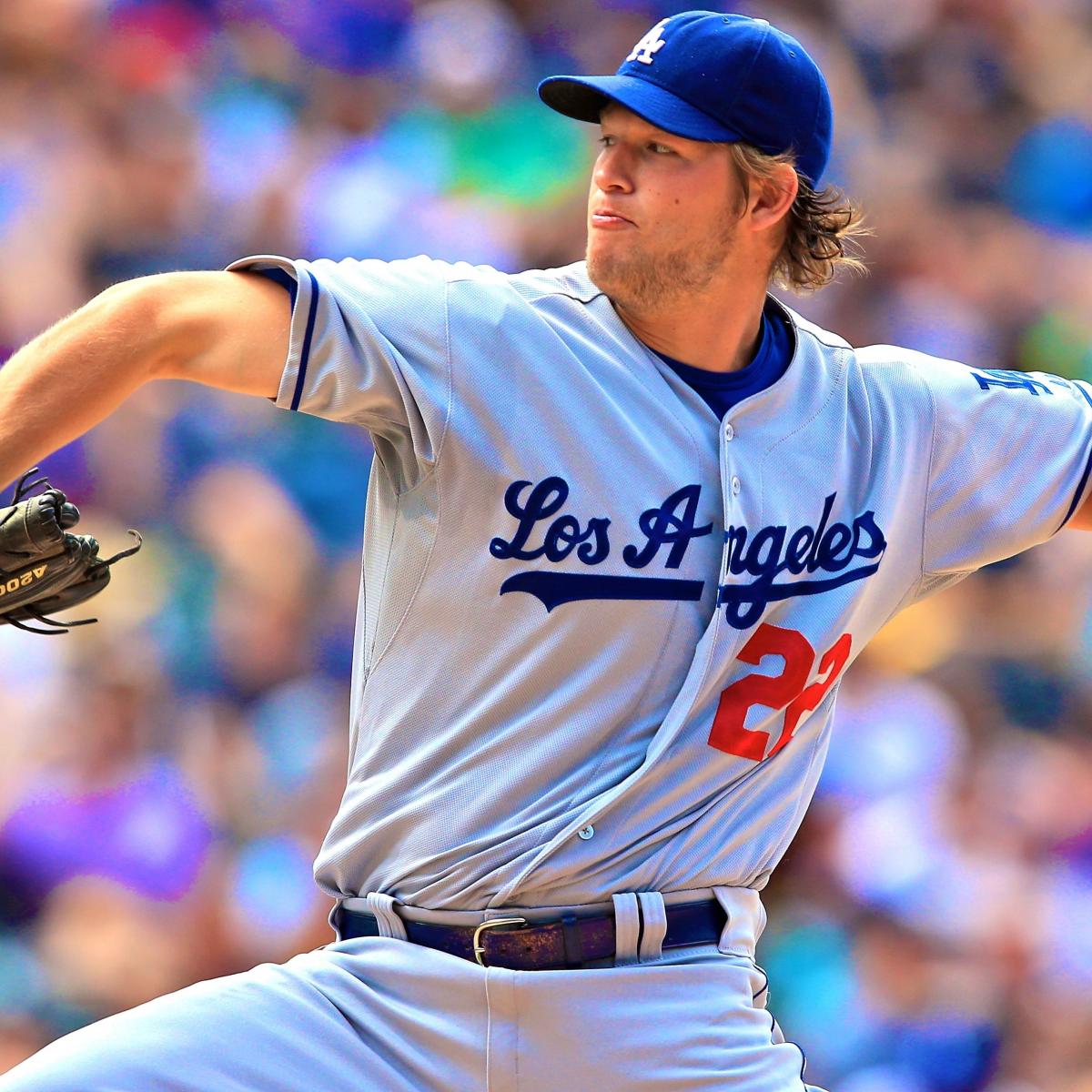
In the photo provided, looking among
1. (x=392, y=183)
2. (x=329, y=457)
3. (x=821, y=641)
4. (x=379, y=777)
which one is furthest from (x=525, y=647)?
(x=392, y=183)

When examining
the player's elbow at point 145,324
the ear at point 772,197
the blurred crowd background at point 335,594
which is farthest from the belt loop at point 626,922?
the blurred crowd background at point 335,594

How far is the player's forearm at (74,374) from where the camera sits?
1.82 m

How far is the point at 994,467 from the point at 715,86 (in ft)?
2.38

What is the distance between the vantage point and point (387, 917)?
86.6 inches

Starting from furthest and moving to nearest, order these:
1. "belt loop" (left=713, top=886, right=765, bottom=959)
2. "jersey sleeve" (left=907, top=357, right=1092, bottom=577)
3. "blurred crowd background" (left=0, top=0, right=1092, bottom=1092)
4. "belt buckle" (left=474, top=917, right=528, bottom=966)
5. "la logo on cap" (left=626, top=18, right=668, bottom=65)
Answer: "blurred crowd background" (left=0, top=0, right=1092, bottom=1092)
"jersey sleeve" (left=907, top=357, right=1092, bottom=577)
"la logo on cap" (left=626, top=18, right=668, bottom=65)
"belt loop" (left=713, top=886, right=765, bottom=959)
"belt buckle" (left=474, top=917, right=528, bottom=966)

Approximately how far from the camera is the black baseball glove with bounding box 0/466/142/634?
1.95 metres

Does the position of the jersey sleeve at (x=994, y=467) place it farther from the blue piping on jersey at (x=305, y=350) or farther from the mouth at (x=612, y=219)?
the blue piping on jersey at (x=305, y=350)

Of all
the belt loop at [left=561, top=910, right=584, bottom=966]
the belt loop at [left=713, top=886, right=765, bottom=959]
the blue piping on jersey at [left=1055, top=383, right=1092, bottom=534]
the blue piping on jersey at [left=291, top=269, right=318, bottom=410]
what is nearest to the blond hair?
the blue piping on jersey at [left=1055, top=383, right=1092, bottom=534]

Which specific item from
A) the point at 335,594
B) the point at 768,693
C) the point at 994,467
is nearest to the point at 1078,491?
the point at 994,467

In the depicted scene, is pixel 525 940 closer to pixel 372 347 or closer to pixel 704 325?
pixel 372 347

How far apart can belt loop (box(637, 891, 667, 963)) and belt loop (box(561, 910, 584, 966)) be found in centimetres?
8

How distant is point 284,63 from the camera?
17.5 feet

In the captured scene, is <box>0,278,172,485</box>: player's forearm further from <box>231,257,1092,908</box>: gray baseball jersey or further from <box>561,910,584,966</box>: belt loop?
<box>561,910,584,966</box>: belt loop

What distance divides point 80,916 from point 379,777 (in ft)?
7.63
